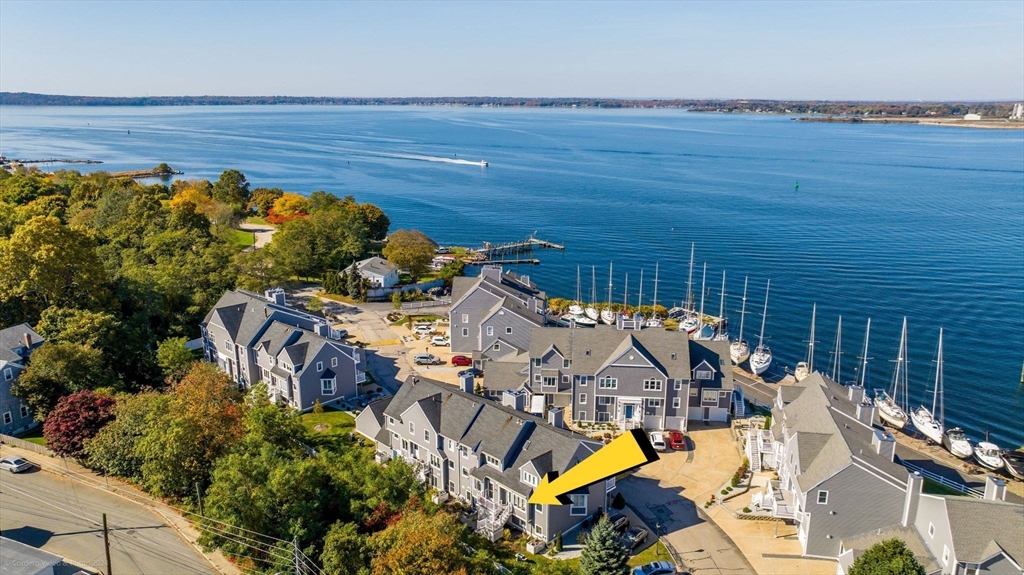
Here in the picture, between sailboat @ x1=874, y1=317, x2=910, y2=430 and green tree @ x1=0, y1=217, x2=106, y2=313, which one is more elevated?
green tree @ x1=0, y1=217, x2=106, y2=313

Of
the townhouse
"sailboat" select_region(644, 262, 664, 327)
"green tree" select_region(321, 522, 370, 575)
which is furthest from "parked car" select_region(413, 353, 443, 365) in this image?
"green tree" select_region(321, 522, 370, 575)

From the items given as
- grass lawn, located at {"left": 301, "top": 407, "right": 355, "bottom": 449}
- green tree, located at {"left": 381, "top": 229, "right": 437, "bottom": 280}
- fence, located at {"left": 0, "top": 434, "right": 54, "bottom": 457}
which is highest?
green tree, located at {"left": 381, "top": 229, "right": 437, "bottom": 280}

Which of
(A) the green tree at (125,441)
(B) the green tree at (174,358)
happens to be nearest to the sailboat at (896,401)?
(A) the green tree at (125,441)

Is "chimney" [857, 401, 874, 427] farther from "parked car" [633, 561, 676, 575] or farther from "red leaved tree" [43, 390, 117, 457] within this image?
"red leaved tree" [43, 390, 117, 457]

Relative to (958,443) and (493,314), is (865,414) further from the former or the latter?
(493,314)

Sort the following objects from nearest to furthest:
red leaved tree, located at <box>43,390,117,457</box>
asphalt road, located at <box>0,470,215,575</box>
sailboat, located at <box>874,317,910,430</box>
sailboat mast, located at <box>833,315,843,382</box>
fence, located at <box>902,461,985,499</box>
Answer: asphalt road, located at <box>0,470,215,575</box> < red leaved tree, located at <box>43,390,117,457</box> < fence, located at <box>902,461,985,499</box> < sailboat, located at <box>874,317,910,430</box> < sailboat mast, located at <box>833,315,843,382</box>

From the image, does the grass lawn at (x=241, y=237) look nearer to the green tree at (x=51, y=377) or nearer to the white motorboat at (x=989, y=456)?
the green tree at (x=51, y=377)
